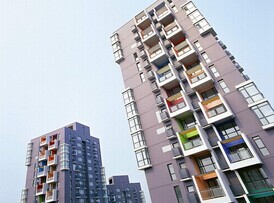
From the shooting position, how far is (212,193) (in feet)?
64.5

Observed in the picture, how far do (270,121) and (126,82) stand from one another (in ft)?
72.7

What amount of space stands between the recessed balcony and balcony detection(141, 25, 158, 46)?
21.5 metres

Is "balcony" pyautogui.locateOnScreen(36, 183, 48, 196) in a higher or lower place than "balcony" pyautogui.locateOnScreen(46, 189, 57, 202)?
higher

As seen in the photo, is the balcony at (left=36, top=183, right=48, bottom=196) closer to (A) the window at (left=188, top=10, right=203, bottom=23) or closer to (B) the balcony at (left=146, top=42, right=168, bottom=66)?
(B) the balcony at (left=146, top=42, right=168, bottom=66)

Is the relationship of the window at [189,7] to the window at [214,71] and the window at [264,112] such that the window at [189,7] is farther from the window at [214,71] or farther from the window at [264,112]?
the window at [264,112]

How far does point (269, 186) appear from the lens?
59.8 feet

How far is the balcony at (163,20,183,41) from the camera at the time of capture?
1242 inches

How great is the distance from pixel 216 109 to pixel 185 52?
1064 centimetres

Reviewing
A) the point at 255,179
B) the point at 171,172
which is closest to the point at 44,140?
the point at 171,172

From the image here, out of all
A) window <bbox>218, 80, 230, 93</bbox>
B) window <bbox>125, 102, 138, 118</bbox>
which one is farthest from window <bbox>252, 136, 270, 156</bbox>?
window <bbox>125, 102, 138, 118</bbox>

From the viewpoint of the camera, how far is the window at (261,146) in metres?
19.3

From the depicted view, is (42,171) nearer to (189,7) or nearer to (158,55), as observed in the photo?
(158,55)

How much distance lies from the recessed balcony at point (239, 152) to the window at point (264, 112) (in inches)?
114

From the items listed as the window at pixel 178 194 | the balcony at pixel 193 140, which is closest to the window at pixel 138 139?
the balcony at pixel 193 140
